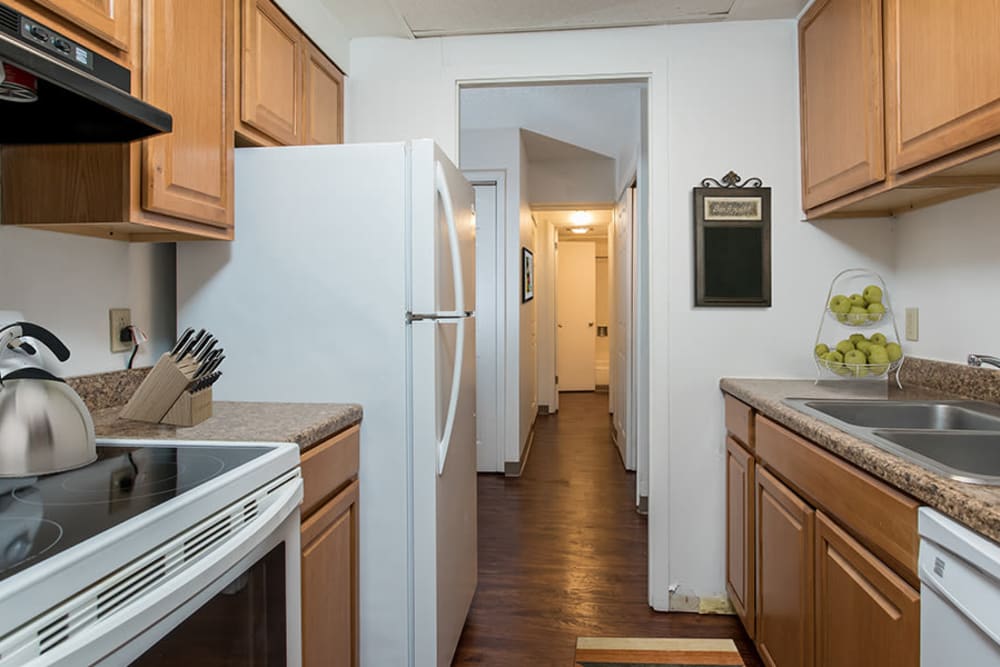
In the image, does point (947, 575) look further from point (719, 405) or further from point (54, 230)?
point (54, 230)

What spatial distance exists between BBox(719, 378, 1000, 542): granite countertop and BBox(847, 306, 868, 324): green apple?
0.23 m

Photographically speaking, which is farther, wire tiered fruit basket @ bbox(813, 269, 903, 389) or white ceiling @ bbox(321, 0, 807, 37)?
white ceiling @ bbox(321, 0, 807, 37)

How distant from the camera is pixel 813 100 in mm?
2117

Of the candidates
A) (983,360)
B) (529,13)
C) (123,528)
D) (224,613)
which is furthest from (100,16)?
(983,360)

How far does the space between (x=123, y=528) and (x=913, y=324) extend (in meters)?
2.38

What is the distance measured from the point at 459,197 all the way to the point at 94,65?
3.66ft

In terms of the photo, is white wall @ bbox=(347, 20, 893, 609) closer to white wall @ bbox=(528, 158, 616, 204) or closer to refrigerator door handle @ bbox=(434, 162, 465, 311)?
refrigerator door handle @ bbox=(434, 162, 465, 311)

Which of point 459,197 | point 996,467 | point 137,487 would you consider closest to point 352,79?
point 459,197

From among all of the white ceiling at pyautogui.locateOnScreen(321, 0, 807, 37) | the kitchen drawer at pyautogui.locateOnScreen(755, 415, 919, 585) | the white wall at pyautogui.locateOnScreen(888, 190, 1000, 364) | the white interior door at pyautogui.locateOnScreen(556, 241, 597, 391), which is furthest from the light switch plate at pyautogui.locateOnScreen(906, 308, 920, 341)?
the white interior door at pyautogui.locateOnScreen(556, 241, 597, 391)

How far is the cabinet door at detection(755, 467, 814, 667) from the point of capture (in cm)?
147

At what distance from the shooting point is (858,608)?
1200 mm

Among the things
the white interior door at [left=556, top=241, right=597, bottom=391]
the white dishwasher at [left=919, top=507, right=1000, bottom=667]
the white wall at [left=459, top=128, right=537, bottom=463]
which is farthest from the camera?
the white interior door at [left=556, top=241, right=597, bottom=391]

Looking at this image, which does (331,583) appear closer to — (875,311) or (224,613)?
(224,613)

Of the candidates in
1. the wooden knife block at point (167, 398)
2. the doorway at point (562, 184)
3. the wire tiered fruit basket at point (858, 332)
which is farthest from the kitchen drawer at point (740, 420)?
the wooden knife block at point (167, 398)
